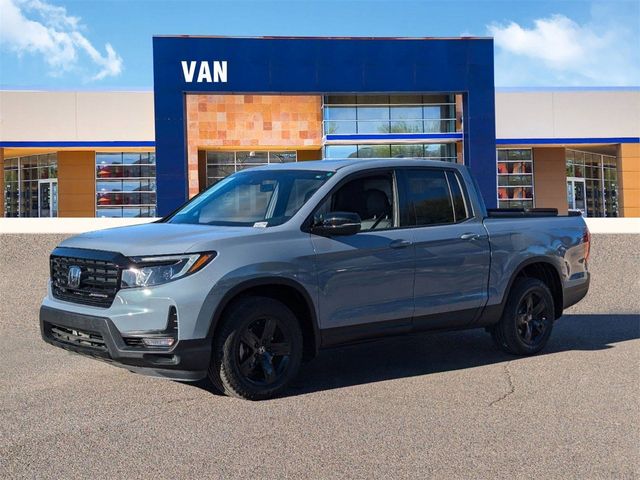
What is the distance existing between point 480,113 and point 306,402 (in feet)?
77.1

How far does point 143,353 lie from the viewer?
5.51m

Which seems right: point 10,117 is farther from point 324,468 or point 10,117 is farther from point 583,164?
point 324,468

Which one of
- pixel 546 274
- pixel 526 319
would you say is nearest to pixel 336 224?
pixel 526 319

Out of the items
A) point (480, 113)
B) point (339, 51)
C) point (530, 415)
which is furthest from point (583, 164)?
point (530, 415)

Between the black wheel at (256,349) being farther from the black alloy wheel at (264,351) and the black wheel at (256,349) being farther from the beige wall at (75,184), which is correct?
the beige wall at (75,184)

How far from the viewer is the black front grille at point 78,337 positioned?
5.71 metres

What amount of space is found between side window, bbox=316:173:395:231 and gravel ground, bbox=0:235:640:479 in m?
1.39

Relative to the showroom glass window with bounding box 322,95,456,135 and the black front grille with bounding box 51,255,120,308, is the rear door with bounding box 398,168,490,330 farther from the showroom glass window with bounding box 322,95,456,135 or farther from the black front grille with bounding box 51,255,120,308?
the showroom glass window with bounding box 322,95,456,135

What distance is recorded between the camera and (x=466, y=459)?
4508mm

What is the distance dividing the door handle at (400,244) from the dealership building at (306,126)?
20.0m

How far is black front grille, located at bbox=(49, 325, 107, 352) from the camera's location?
18.7ft

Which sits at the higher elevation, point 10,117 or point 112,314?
point 10,117

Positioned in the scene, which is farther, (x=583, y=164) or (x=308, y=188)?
(x=583, y=164)

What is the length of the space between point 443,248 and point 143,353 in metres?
2.86
